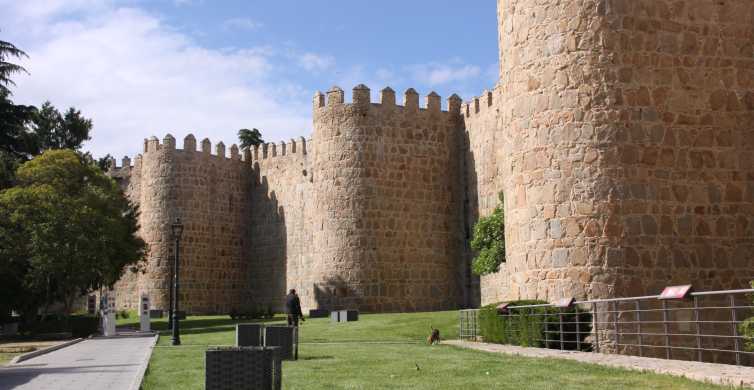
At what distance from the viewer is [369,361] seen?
12.0 meters

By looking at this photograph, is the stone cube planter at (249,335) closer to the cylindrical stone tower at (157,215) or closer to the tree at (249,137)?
the cylindrical stone tower at (157,215)

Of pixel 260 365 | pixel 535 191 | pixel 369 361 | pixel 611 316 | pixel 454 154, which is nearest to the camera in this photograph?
pixel 260 365

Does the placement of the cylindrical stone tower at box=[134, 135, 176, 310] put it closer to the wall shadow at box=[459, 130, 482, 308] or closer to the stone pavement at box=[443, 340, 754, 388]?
the wall shadow at box=[459, 130, 482, 308]

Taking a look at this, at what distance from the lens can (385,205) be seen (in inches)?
1210

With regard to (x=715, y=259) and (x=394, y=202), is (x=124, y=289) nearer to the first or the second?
(x=394, y=202)

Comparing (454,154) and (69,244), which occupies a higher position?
(454,154)

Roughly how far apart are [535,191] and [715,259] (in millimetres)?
2871

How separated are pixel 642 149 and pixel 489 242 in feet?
49.3

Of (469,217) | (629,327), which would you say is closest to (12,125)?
(469,217)

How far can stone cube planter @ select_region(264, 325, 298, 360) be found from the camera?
507 inches

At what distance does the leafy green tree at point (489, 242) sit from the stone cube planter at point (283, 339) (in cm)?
1544

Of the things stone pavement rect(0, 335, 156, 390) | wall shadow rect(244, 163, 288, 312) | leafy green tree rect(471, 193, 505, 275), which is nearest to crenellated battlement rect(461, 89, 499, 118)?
leafy green tree rect(471, 193, 505, 275)

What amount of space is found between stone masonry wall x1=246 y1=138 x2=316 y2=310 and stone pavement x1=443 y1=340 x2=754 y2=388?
2401 centimetres

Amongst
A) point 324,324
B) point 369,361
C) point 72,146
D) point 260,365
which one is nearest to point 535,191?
point 369,361
